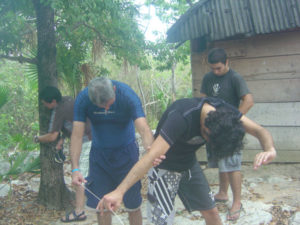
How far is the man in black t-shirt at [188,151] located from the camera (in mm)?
2145

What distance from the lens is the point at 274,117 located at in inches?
225

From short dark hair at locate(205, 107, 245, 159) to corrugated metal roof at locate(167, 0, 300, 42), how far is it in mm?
3398

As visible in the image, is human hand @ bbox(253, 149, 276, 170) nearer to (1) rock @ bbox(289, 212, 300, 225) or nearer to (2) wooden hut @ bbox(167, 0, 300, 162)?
(1) rock @ bbox(289, 212, 300, 225)

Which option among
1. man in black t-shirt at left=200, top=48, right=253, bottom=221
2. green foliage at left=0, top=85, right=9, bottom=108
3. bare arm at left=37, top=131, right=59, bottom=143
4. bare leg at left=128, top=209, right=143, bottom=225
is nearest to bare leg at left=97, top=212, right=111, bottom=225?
bare leg at left=128, top=209, right=143, bottom=225

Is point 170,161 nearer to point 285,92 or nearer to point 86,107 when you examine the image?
point 86,107

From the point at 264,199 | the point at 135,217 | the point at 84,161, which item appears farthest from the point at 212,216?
the point at 264,199

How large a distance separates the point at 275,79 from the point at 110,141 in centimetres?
355

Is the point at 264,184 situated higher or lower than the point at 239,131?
lower

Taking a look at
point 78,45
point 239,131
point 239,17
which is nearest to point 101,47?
point 78,45

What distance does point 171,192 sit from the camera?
282 cm

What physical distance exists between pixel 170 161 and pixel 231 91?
1569mm

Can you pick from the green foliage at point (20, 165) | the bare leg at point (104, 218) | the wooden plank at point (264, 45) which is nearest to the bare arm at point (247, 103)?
the bare leg at point (104, 218)

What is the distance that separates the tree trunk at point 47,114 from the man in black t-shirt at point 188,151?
7.52 ft

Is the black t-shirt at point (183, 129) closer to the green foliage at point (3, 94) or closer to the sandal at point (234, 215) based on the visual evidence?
the sandal at point (234, 215)
